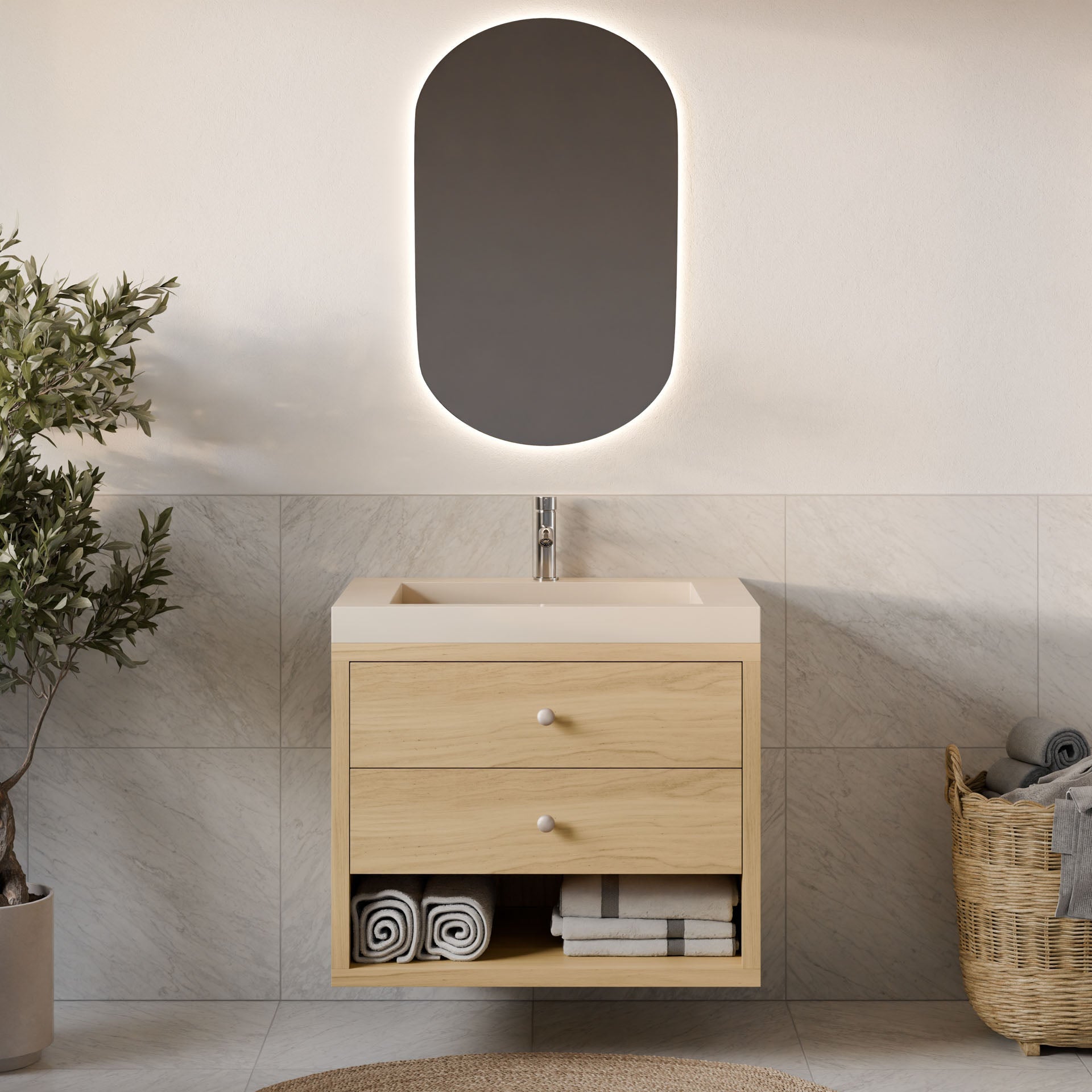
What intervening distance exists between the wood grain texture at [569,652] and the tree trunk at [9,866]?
0.72m

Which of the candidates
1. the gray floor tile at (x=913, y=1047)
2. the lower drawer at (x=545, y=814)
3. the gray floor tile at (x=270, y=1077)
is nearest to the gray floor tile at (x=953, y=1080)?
the gray floor tile at (x=913, y=1047)

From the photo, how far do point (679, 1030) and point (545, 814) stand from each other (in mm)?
646

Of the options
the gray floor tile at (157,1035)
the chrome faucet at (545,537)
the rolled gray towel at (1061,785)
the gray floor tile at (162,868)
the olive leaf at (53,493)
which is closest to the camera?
the olive leaf at (53,493)

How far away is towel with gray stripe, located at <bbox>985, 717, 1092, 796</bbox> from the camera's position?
213cm

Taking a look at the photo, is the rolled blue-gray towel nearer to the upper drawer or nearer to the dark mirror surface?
the upper drawer

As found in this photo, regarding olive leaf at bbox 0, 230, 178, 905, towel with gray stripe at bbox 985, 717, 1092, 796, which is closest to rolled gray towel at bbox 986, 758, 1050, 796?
towel with gray stripe at bbox 985, 717, 1092, 796

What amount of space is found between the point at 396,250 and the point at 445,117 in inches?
11.5

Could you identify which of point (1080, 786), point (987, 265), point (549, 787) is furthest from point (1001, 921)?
point (987, 265)

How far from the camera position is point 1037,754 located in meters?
2.14

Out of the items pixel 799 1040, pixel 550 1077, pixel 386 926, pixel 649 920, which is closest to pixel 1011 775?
pixel 799 1040

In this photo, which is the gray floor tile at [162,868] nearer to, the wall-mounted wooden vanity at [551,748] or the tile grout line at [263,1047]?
the tile grout line at [263,1047]

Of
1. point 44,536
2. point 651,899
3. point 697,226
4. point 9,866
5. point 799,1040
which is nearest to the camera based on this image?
point 44,536

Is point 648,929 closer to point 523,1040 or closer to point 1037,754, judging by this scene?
point 523,1040

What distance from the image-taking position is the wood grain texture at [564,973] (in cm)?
194
